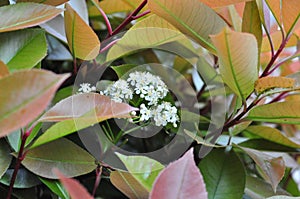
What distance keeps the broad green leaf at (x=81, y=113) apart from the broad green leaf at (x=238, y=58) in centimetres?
13

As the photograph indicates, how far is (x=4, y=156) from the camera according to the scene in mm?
481

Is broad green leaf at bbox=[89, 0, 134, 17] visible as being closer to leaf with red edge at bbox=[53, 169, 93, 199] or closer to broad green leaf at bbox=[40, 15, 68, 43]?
broad green leaf at bbox=[40, 15, 68, 43]

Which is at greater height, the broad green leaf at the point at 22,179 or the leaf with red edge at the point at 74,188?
the leaf with red edge at the point at 74,188

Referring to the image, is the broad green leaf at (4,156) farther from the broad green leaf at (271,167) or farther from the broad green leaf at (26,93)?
the broad green leaf at (271,167)

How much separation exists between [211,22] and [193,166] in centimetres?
23

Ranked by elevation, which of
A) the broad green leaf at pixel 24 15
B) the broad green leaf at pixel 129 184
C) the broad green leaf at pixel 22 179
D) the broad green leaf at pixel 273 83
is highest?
the broad green leaf at pixel 24 15

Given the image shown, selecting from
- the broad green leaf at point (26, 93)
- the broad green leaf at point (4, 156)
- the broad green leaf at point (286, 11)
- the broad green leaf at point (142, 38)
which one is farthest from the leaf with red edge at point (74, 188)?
the broad green leaf at point (286, 11)

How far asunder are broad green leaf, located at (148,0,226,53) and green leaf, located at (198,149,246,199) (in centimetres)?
18

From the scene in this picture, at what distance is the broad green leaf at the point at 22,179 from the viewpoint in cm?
49

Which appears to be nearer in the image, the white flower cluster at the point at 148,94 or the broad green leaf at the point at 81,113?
the broad green leaf at the point at 81,113

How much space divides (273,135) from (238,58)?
234mm

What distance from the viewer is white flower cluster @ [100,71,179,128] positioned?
51 cm

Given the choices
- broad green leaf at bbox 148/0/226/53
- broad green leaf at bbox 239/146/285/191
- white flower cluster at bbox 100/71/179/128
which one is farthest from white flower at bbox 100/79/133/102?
broad green leaf at bbox 239/146/285/191

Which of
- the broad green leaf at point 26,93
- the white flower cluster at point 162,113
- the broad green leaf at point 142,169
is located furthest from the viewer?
the white flower cluster at point 162,113
